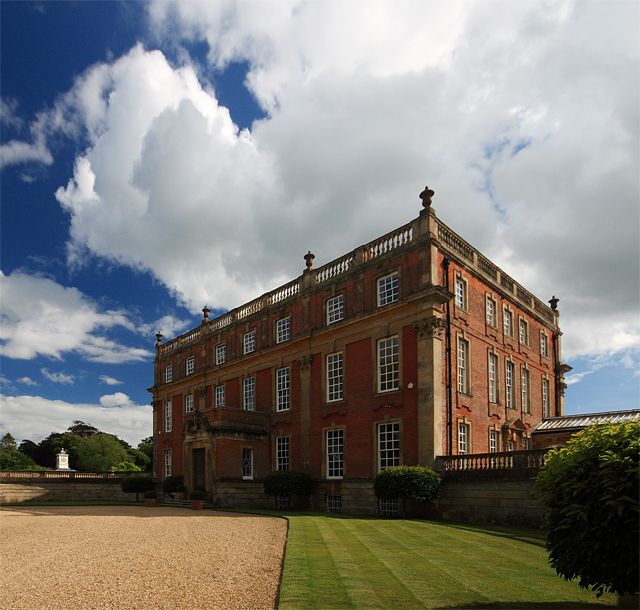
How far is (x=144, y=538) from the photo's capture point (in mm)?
14859

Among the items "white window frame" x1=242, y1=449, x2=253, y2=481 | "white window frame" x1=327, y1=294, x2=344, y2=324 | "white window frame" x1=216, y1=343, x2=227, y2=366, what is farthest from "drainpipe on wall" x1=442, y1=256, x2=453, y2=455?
"white window frame" x1=216, y1=343, x2=227, y2=366

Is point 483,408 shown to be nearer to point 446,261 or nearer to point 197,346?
point 446,261

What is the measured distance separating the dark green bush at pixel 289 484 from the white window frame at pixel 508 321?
1380 cm

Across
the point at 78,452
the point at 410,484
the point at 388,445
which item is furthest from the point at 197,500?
the point at 78,452

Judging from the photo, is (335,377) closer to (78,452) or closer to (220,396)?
(220,396)

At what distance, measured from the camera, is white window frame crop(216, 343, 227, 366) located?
39.5m

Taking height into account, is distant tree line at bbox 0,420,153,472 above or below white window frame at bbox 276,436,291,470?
below

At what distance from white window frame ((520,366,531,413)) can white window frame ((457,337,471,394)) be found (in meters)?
6.95

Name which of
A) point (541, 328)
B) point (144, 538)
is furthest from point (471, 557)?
point (541, 328)

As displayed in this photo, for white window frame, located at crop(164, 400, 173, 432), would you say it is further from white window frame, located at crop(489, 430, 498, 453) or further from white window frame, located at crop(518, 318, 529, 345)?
white window frame, located at crop(518, 318, 529, 345)

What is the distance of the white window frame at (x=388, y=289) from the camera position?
26298 millimetres

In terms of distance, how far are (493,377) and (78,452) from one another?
58.1 meters

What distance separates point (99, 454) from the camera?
216 feet

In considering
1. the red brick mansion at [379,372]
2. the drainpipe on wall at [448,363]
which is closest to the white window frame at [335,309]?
the red brick mansion at [379,372]
